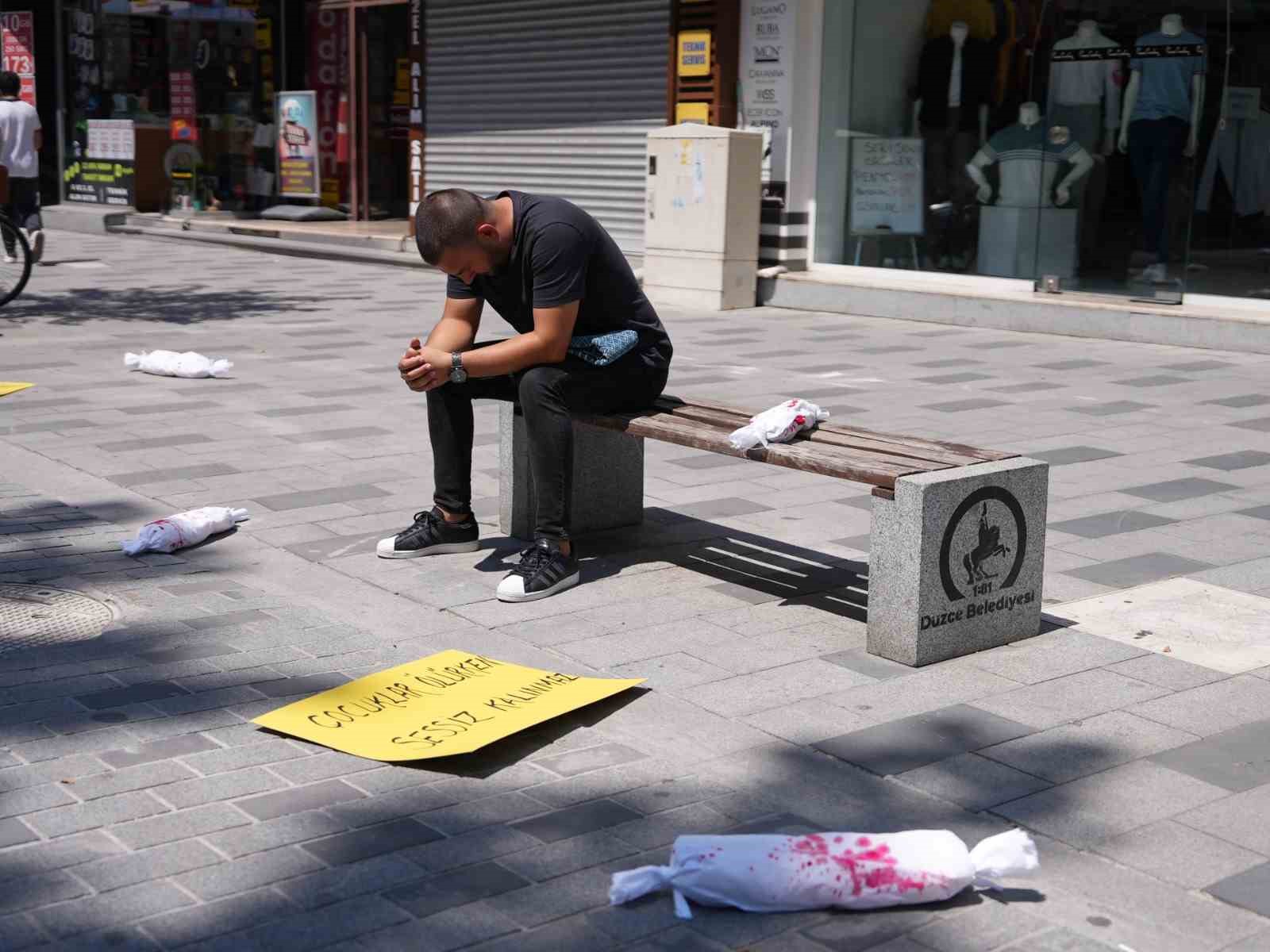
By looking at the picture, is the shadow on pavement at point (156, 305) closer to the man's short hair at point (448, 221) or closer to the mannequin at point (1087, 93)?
the mannequin at point (1087, 93)

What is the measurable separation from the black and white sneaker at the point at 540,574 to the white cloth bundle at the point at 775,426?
2.31 ft

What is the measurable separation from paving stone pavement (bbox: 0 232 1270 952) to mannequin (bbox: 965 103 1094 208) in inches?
184

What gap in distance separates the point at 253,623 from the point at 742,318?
26.8ft

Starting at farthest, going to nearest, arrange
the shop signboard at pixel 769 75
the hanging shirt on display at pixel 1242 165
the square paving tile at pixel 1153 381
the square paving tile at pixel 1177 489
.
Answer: the shop signboard at pixel 769 75 → the hanging shirt on display at pixel 1242 165 → the square paving tile at pixel 1153 381 → the square paving tile at pixel 1177 489

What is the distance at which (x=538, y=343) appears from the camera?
4816 millimetres

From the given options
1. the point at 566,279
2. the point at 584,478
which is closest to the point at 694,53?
the point at 584,478

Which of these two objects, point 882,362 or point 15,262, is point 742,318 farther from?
point 15,262

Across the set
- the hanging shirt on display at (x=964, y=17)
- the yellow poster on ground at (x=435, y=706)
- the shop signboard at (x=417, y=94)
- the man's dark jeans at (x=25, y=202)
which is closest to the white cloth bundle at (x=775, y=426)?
the yellow poster on ground at (x=435, y=706)

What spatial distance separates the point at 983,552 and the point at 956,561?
104mm

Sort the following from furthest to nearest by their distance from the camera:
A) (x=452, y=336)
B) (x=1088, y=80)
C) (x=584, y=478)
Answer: (x=1088, y=80) < (x=584, y=478) < (x=452, y=336)

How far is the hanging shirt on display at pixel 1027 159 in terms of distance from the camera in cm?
1209

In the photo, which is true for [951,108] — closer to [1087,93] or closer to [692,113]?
[1087,93]

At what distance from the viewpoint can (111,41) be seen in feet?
75.2

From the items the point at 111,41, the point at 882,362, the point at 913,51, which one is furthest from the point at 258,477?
the point at 111,41
